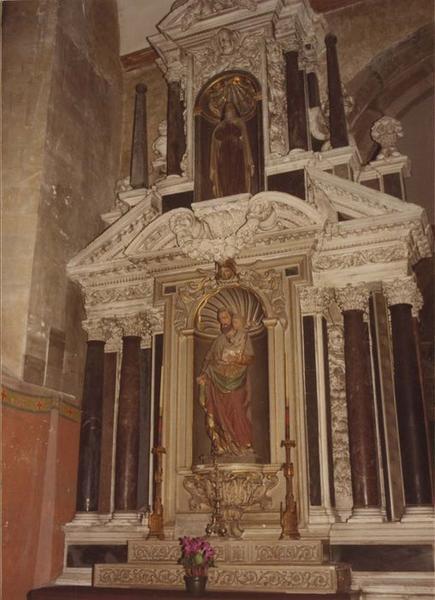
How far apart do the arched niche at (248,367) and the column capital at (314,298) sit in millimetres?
469

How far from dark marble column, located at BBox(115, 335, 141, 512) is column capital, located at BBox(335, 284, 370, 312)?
245 centimetres

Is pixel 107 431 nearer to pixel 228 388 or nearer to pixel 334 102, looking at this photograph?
pixel 228 388

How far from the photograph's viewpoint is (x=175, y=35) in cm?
916

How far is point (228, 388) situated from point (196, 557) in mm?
1947

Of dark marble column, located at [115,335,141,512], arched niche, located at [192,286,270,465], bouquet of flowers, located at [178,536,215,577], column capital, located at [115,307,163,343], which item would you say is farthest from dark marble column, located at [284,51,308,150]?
bouquet of flowers, located at [178,536,215,577]

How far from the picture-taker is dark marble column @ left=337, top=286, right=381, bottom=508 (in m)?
6.57

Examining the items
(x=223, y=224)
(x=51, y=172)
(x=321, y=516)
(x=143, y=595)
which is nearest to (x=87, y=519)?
(x=143, y=595)

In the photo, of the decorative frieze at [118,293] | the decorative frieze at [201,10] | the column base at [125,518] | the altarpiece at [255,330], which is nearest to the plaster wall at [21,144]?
the altarpiece at [255,330]

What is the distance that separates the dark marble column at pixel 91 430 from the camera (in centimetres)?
765

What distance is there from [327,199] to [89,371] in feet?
11.1

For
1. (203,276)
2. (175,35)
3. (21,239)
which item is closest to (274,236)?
(203,276)

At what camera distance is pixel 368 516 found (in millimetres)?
6430

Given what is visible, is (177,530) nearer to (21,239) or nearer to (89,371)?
(89,371)

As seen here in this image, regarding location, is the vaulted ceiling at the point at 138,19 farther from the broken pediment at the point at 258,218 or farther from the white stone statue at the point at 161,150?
the broken pediment at the point at 258,218
